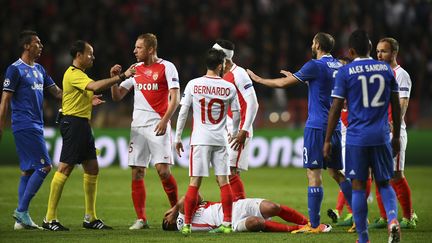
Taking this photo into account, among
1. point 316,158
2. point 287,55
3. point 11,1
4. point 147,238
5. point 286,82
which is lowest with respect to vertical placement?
point 147,238

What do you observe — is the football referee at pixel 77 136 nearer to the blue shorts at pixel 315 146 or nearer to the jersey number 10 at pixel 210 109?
the jersey number 10 at pixel 210 109

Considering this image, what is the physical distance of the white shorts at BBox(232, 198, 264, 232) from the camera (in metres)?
10.8

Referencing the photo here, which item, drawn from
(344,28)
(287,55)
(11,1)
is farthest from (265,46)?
(11,1)

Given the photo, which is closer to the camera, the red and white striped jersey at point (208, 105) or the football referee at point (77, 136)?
the red and white striped jersey at point (208, 105)

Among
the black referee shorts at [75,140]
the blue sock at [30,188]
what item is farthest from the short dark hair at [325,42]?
the blue sock at [30,188]

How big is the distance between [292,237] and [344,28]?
14.6 m

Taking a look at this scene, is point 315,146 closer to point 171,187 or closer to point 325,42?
point 325,42

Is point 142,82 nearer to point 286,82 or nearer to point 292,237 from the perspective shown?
point 286,82

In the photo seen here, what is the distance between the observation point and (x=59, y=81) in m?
22.1

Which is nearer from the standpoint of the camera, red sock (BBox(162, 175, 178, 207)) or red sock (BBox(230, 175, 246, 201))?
red sock (BBox(162, 175, 178, 207))

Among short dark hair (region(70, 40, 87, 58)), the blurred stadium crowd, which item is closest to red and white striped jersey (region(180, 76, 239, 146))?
short dark hair (region(70, 40, 87, 58))

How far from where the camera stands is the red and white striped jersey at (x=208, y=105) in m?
10.6

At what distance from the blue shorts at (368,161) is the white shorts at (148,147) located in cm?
300

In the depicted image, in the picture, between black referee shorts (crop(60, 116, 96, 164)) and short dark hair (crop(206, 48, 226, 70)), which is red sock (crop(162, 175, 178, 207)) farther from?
short dark hair (crop(206, 48, 226, 70))
